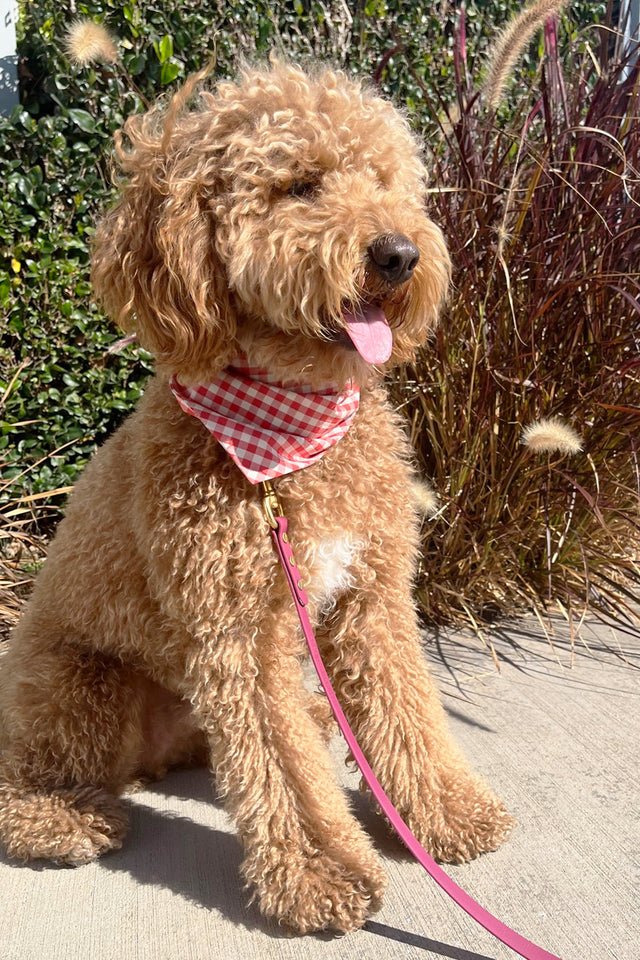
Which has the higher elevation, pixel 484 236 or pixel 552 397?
pixel 484 236

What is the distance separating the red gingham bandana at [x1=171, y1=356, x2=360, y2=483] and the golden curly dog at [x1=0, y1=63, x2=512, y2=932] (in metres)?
0.06

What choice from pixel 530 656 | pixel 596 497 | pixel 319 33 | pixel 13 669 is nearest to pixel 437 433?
pixel 596 497

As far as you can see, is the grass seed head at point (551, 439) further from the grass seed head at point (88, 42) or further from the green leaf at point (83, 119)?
the green leaf at point (83, 119)

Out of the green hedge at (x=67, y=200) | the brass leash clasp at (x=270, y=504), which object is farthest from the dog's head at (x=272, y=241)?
the green hedge at (x=67, y=200)

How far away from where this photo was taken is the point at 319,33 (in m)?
4.62

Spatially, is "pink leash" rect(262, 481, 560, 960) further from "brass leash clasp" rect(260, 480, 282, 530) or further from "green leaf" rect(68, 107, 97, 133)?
"green leaf" rect(68, 107, 97, 133)

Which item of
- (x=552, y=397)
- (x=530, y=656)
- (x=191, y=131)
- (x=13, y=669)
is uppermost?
(x=191, y=131)

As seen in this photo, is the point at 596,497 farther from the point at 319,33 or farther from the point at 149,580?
the point at 319,33

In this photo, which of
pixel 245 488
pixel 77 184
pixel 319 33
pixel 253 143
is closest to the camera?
pixel 253 143

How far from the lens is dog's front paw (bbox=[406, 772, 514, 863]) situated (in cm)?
215

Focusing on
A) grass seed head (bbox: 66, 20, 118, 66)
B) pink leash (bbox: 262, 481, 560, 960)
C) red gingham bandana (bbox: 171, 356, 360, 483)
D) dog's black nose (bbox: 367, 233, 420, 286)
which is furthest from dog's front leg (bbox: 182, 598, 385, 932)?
grass seed head (bbox: 66, 20, 118, 66)

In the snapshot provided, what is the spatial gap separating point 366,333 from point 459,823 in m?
1.31

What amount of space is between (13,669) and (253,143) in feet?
5.32

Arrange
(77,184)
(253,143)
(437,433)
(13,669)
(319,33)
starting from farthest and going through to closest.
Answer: (319,33) → (77,184) → (437,433) → (13,669) → (253,143)
